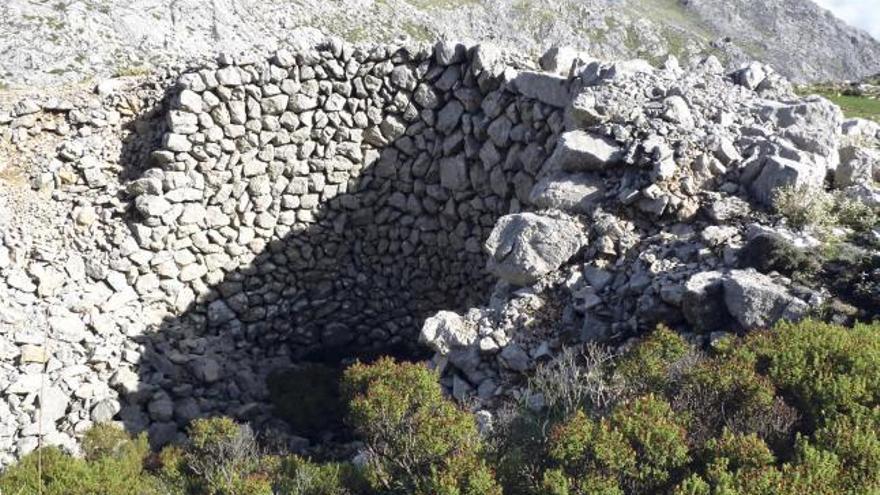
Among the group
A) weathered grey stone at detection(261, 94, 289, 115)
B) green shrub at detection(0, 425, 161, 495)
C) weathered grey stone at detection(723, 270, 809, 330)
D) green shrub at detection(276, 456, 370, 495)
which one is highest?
weathered grey stone at detection(723, 270, 809, 330)

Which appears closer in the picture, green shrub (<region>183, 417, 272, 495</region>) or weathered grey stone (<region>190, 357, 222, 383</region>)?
green shrub (<region>183, 417, 272, 495</region>)

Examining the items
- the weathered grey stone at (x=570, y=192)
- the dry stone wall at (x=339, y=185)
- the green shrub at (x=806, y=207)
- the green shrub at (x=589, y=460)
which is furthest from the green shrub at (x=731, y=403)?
the dry stone wall at (x=339, y=185)

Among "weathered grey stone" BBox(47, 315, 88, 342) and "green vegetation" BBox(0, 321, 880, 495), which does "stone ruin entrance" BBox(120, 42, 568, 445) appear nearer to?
"weathered grey stone" BBox(47, 315, 88, 342)

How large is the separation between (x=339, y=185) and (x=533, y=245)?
551cm

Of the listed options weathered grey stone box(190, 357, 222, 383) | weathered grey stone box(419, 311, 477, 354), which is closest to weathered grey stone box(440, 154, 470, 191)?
weathered grey stone box(419, 311, 477, 354)

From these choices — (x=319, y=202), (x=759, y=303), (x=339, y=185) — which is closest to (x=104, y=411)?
(x=319, y=202)

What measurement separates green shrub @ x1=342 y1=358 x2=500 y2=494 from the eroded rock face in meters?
2.90

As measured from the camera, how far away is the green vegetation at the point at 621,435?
5.82 meters

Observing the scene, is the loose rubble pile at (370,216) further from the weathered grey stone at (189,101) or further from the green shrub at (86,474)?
the green shrub at (86,474)

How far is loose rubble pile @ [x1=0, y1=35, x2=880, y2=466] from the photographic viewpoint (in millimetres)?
9586

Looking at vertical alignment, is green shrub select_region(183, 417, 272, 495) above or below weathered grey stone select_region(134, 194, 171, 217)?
above

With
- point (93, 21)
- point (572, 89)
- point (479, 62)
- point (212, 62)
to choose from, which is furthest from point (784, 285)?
point (93, 21)

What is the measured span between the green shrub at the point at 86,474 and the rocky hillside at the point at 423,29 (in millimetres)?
7877

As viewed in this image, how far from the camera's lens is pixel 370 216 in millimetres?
14906
